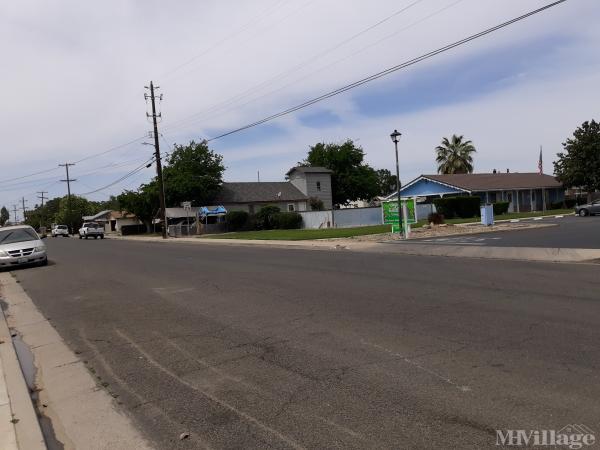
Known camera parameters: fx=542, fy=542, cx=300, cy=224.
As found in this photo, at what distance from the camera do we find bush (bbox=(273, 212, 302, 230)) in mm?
47688

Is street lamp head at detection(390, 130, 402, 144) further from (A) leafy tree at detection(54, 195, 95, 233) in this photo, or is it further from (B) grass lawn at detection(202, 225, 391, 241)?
(A) leafy tree at detection(54, 195, 95, 233)

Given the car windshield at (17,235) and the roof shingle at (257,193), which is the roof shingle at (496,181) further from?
the car windshield at (17,235)

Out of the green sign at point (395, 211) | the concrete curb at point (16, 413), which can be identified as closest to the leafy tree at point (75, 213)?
the green sign at point (395, 211)

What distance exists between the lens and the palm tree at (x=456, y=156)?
65875 millimetres

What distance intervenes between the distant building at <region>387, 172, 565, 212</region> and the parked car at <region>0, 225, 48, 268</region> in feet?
118

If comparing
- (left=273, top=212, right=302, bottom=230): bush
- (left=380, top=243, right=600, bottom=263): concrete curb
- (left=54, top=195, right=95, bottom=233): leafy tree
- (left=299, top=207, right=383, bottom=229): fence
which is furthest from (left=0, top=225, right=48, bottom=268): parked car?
(left=54, top=195, right=95, bottom=233): leafy tree

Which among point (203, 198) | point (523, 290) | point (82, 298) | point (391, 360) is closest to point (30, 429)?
point (391, 360)

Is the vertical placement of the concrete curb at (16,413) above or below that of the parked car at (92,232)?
below

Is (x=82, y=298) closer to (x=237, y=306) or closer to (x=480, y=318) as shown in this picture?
(x=237, y=306)

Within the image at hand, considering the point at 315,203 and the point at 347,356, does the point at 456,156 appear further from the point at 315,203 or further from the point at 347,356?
the point at 347,356

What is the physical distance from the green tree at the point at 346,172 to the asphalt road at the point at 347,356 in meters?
57.4

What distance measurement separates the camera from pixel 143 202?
60.5m

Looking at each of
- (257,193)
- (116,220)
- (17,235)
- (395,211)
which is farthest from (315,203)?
(17,235)

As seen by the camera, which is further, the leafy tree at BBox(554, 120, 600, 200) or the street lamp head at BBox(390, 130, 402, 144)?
the leafy tree at BBox(554, 120, 600, 200)
